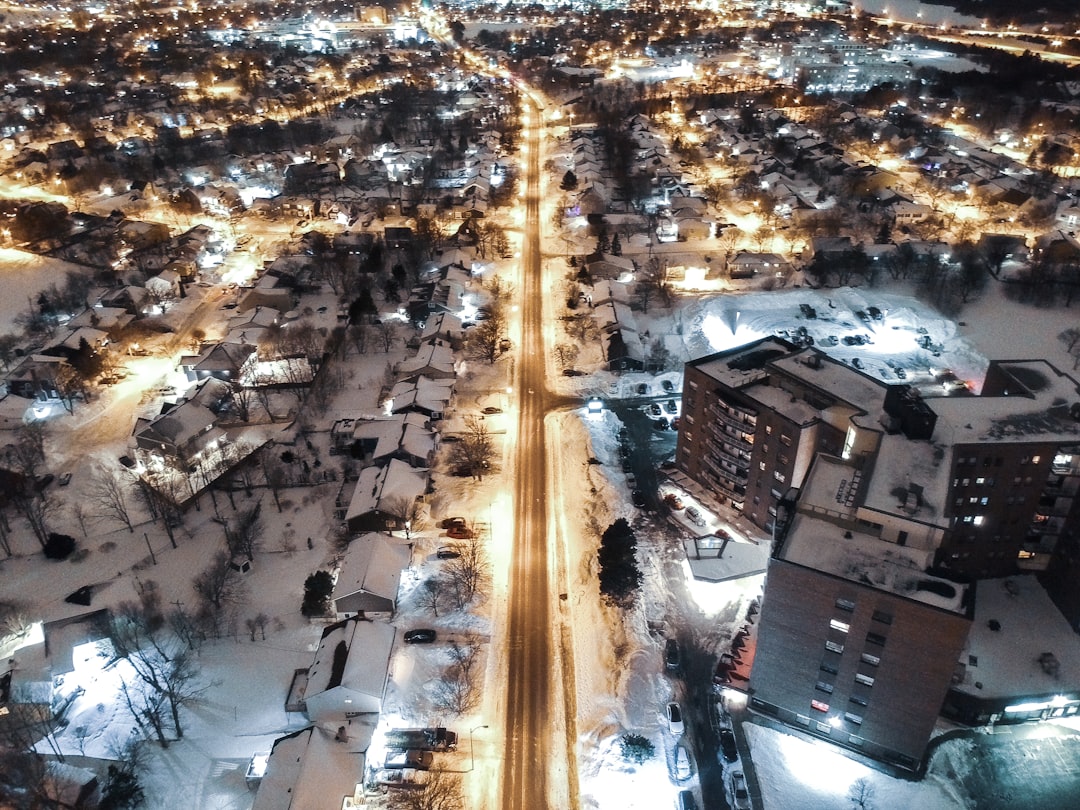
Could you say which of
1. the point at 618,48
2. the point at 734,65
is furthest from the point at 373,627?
the point at 618,48

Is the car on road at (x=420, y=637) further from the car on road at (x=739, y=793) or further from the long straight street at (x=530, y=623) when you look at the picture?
the car on road at (x=739, y=793)

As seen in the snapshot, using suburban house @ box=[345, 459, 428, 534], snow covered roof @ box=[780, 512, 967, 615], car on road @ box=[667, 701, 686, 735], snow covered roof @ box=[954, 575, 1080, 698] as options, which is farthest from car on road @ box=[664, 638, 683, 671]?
suburban house @ box=[345, 459, 428, 534]

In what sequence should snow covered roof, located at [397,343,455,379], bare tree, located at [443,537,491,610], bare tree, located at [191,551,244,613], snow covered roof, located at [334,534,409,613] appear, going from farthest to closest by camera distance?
snow covered roof, located at [397,343,455,379], bare tree, located at [443,537,491,610], bare tree, located at [191,551,244,613], snow covered roof, located at [334,534,409,613]

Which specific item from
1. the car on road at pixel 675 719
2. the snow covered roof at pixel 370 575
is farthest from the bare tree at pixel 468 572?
the car on road at pixel 675 719

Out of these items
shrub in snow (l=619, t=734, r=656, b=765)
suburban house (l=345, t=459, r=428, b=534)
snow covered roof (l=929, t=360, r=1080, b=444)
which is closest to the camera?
shrub in snow (l=619, t=734, r=656, b=765)

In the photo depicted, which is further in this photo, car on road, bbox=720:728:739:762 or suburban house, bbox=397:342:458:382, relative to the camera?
suburban house, bbox=397:342:458:382

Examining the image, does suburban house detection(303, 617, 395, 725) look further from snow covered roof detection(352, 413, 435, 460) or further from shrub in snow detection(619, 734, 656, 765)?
snow covered roof detection(352, 413, 435, 460)
